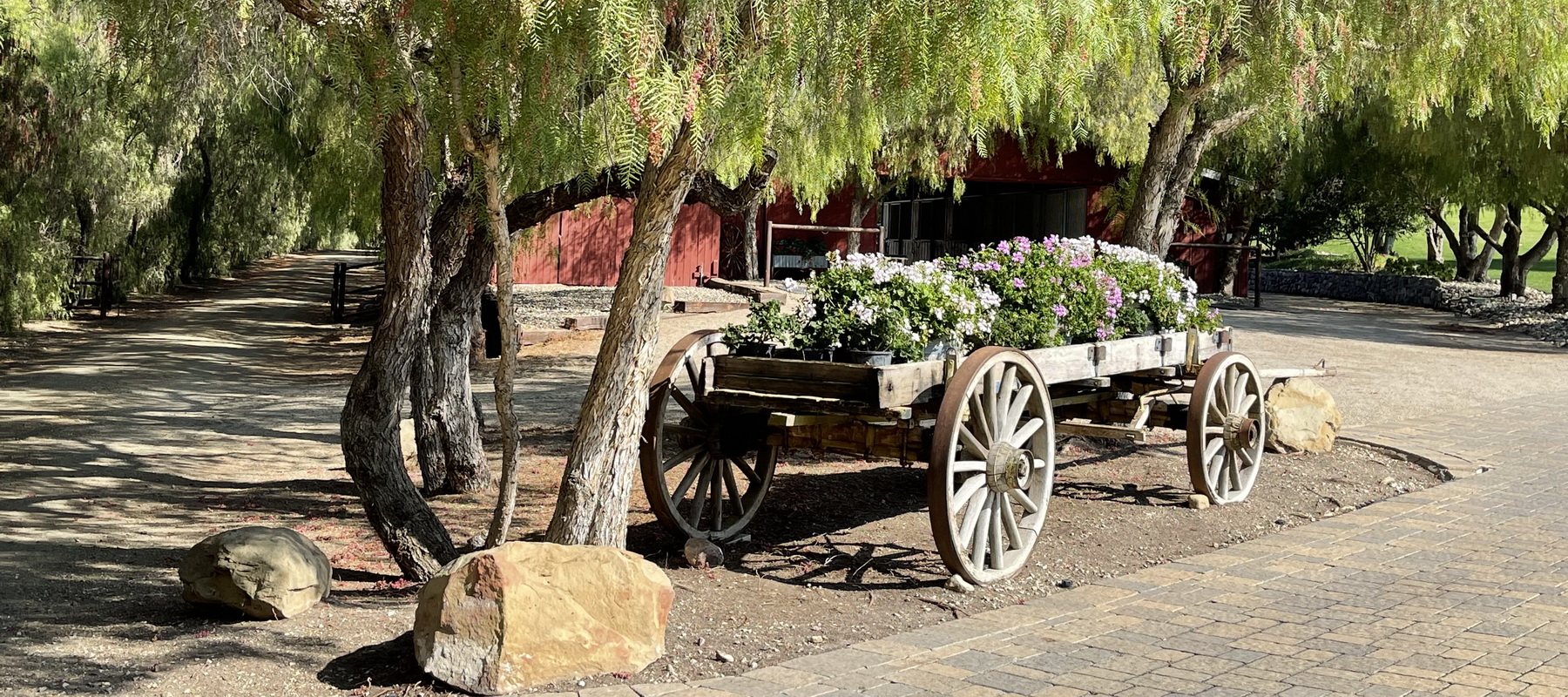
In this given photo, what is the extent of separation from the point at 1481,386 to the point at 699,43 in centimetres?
1402

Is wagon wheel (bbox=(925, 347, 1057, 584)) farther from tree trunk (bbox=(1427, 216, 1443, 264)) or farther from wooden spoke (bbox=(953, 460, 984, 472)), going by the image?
tree trunk (bbox=(1427, 216, 1443, 264))

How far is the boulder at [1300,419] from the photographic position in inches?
439

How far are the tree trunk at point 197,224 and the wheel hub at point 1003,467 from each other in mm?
28996

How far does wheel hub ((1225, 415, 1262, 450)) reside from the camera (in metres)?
8.94

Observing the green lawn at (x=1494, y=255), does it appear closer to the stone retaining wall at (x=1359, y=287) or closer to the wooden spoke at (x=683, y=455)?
the stone retaining wall at (x=1359, y=287)

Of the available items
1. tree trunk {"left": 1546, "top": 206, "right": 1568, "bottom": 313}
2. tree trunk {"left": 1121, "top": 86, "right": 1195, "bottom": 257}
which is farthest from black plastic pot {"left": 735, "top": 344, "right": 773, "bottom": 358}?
tree trunk {"left": 1546, "top": 206, "right": 1568, "bottom": 313}

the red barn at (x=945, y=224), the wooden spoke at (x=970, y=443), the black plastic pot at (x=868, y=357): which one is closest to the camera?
the wooden spoke at (x=970, y=443)

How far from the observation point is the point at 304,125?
20.5m

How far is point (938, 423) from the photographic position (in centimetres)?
635

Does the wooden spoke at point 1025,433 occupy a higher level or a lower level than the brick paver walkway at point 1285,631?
higher

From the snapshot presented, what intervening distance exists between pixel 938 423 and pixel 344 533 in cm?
392

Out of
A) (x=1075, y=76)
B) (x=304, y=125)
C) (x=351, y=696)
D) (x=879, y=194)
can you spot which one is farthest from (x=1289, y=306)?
(x=351, y=696)

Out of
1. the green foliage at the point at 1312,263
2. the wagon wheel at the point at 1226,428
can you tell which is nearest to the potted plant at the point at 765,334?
the wagon wheel at the point at 1226,428

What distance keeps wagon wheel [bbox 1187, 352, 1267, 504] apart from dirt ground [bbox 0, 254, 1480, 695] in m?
0.18
